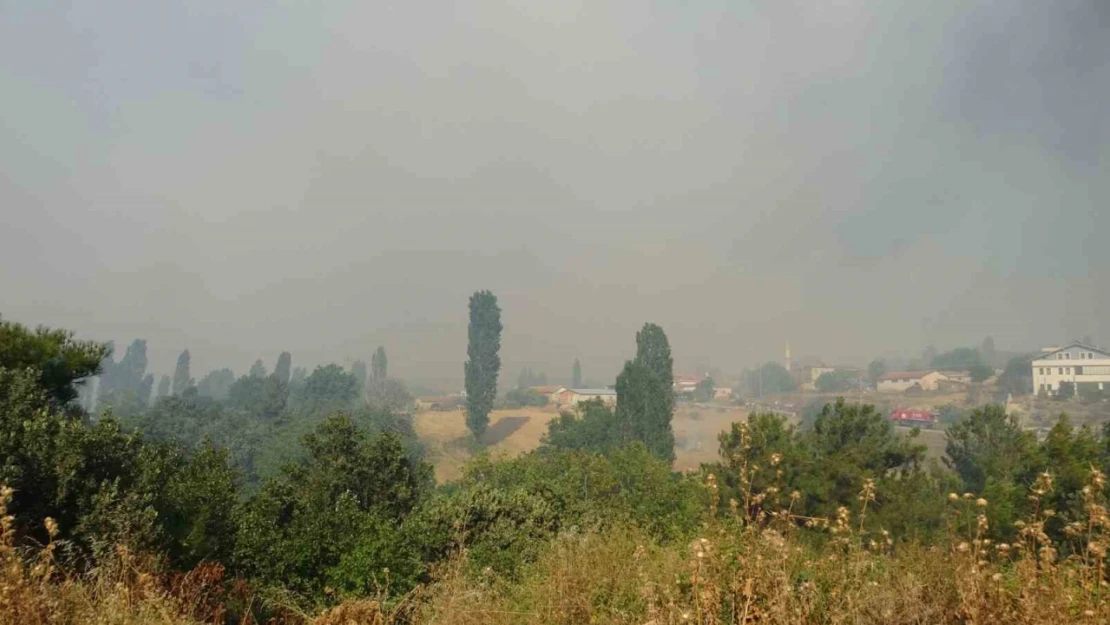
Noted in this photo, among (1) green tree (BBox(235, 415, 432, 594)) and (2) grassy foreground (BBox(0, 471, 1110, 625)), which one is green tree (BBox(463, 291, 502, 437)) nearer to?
(1) green tree (BBox(235, 415, 432, 594))

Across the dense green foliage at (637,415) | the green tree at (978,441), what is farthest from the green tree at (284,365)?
the green tree at (978,441)

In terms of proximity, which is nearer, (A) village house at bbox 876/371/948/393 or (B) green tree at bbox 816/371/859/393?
(A) village house at bbox 876/371/948/393

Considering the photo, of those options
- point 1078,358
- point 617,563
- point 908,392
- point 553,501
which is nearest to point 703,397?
point 908,392

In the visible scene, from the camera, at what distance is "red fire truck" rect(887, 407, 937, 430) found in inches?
3556

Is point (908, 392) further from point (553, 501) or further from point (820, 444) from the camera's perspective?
point (553, 501)

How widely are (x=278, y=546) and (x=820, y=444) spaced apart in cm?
2716

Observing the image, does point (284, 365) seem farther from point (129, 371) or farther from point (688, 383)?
point (688, 383)

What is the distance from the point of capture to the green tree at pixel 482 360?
80312mm

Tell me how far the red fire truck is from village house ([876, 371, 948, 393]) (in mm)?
26899

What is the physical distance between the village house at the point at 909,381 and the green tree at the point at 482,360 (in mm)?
89531

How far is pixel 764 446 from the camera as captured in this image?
96.5 feet

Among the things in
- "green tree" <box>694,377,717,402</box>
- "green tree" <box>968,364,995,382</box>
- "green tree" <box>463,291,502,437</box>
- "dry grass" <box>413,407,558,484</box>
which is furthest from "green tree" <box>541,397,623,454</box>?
"green tree" <box>694,377,717,402</box>

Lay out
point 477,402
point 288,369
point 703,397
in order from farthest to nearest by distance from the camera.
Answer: point 703,397, point 288,369, point 477,402

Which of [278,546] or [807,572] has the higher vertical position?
[807,572]
